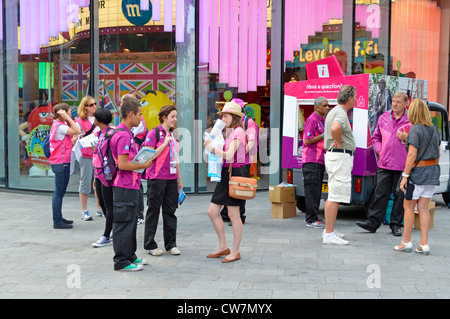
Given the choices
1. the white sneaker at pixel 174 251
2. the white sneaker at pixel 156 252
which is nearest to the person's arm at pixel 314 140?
the white sneaker at pixel 174 251

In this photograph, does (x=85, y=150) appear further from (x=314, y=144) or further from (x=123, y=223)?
(x=314, y=144)

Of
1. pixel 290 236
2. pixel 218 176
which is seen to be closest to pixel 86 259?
pixel 218 176

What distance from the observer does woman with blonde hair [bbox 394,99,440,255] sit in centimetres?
655

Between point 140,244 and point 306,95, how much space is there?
3681 millimetres

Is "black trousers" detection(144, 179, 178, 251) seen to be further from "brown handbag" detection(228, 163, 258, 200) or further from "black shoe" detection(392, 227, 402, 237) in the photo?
"black shoe" detection(392, 227, 402, 237)

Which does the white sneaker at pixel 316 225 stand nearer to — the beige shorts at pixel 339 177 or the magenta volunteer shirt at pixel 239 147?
the beige shorts at pixel 339 177

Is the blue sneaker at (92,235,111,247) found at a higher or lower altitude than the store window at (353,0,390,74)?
lower

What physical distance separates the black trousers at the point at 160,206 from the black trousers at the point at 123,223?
64 centimetres

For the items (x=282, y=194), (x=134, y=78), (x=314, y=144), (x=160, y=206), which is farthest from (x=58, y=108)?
(x=314, y=144)

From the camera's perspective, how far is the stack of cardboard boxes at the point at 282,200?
9117 millimetres

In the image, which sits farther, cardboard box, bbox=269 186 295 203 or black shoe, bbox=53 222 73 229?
cardboard box, bbox=269 186 295 203

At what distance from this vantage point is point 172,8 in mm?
11445

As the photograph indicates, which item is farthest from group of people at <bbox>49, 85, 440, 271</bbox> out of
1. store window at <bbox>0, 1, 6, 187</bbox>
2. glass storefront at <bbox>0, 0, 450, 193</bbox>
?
store window at <bbox>0, 1, 6, 187</bbox>

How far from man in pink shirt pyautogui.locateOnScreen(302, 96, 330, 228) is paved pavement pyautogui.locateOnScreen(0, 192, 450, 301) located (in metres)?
0.30
